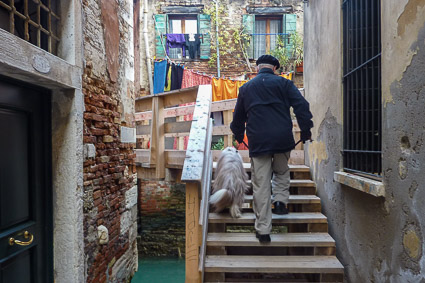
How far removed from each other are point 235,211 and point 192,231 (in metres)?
0.96

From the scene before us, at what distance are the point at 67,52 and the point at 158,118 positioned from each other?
219cm

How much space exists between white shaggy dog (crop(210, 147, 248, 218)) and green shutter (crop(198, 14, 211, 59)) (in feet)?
23.4

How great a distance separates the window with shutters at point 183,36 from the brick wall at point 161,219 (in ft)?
13.6

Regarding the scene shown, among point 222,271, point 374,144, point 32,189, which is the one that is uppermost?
point 374,144

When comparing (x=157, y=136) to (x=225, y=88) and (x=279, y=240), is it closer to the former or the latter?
(x=279, y=240)

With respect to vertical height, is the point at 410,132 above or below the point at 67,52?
below

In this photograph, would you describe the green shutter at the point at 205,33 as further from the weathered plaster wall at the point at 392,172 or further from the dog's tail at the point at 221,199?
the dog's tail at the point at 221,199

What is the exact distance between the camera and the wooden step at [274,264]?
2930 mm

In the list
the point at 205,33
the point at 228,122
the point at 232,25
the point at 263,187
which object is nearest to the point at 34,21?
the point at 263,187

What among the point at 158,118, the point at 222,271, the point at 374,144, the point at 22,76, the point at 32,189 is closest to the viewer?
the point at 22,76

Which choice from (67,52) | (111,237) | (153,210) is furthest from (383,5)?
(153,210)

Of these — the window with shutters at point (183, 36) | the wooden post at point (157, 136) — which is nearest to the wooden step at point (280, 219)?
the wooden post at point (157, 136)

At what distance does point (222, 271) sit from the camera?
294cm

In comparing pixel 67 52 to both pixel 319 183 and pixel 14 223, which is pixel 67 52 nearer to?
pixel 14 223
